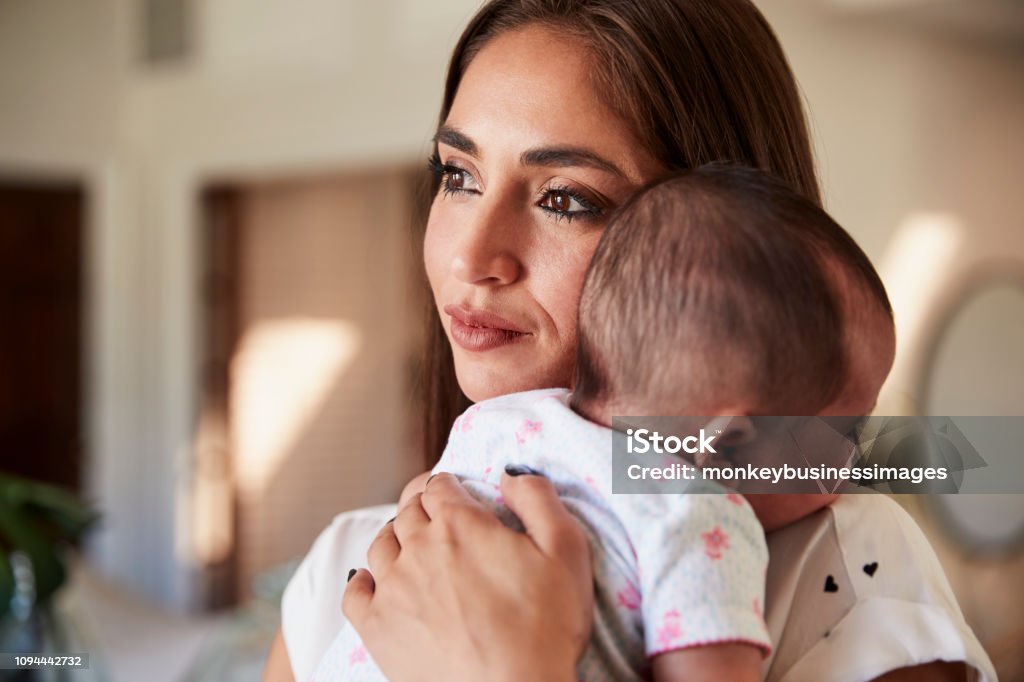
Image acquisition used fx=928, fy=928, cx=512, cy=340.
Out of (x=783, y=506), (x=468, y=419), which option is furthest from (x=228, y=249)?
(x=783, y=506)

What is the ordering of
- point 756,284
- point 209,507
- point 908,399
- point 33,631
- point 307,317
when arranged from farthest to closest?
point 307,317
point 209,507
point 908,399
point 33,631
point 756,284

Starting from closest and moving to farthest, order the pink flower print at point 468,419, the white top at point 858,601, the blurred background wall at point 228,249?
the white top at point 858,601 → the pink flower print at point 468,419 → the blurred background wall at point 228,249

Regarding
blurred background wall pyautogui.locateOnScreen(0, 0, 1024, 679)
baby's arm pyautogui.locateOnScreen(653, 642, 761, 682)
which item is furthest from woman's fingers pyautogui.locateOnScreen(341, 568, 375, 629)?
blurred background wall pyautogui.locateOnScreen(0, 0, 1024, 679)

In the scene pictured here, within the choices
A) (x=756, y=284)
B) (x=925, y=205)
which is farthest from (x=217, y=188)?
(x=756, y=284)

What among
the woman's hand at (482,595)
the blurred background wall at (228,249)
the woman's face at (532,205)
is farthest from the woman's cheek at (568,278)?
the blurred background wall at (228,249)

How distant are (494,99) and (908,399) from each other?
2805 millimetres

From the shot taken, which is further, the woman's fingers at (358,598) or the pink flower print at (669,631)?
the woman's fingers at (358,598)

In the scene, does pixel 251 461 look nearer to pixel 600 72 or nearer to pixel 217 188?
pixel 217 188

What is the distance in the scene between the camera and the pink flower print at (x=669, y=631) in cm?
63

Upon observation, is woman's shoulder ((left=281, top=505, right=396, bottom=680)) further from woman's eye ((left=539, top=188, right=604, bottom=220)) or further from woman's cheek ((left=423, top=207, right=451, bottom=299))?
woman's eye ((left=539, top=188, right=604, bottom=220))

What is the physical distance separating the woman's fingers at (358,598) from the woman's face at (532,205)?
0.82 ft

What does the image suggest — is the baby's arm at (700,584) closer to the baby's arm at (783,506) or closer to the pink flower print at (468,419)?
the baby's arm at (783,506)

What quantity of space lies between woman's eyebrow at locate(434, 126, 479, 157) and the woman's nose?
0.08 m

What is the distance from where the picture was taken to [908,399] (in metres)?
3.32
